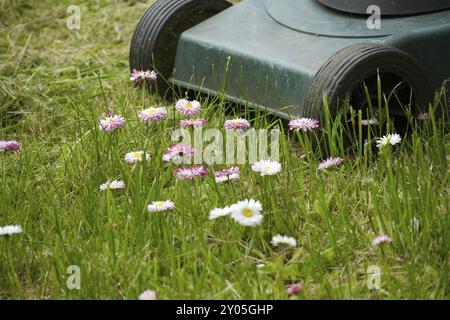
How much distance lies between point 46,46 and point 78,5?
20.9 inches

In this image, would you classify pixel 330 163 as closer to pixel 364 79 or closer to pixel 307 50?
pixel 364 79

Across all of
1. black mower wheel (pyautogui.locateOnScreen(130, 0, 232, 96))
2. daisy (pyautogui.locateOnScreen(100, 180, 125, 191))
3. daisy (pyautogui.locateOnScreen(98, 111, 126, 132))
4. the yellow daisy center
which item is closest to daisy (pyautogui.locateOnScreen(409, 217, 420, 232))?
the yellow daisy center

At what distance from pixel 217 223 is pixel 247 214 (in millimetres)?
280

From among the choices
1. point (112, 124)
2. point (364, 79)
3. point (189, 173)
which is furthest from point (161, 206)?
point (364, 79)

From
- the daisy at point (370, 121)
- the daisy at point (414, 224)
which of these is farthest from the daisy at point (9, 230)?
the daisy at point (370, 121)

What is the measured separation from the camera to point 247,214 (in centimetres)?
195

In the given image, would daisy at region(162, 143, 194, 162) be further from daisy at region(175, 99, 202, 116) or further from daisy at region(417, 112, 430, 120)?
daisy at region(417, 112, 430, 120)

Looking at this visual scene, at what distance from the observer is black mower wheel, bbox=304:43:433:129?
256cm

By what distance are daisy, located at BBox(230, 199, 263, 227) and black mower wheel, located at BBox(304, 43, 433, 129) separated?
0.68m

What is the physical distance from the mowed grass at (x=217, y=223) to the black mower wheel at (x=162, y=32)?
0.30m

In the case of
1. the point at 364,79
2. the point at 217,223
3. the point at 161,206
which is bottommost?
the point at 217,223
